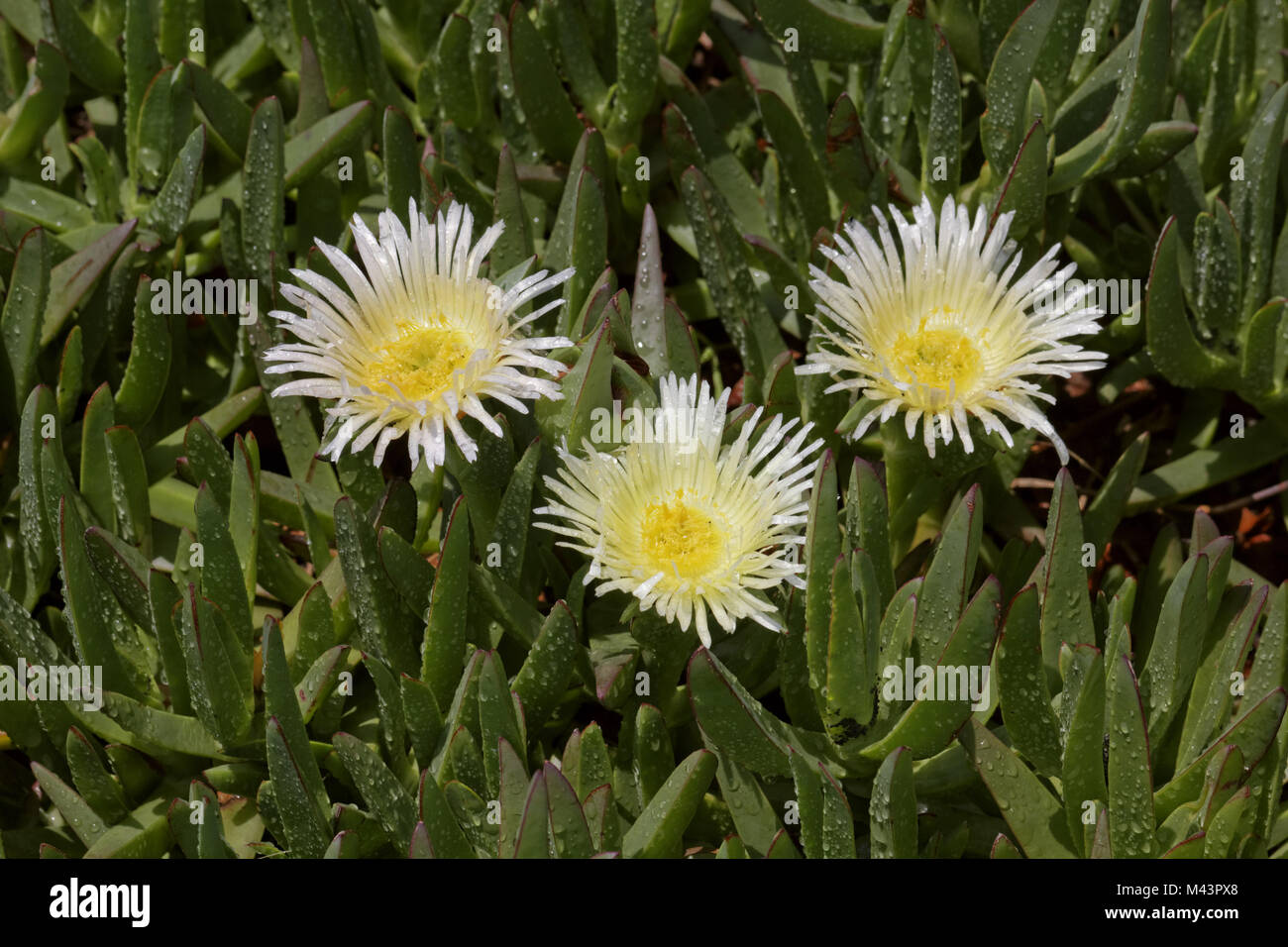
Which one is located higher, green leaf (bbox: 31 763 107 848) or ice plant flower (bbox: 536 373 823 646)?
ice plant flower (bbox: 536 373 823 646)

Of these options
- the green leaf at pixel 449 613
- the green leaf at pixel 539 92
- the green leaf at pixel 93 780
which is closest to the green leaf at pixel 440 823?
the green leaf at pixel 449 613

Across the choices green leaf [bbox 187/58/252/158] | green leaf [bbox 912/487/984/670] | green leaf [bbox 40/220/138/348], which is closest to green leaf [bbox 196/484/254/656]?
green leaf [bbox 40/220/138/348]

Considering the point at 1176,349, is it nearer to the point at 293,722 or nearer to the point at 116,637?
the point at 293,722

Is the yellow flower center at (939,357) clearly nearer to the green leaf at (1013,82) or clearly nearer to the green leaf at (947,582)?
the green leaf at (947,582)

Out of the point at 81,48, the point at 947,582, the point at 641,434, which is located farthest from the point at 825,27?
the point at 81,48

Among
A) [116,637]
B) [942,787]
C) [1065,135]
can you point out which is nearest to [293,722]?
[116,637]

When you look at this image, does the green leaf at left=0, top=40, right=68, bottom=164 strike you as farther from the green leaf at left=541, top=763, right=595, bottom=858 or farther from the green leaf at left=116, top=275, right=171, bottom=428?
the green leaf at left=541, top=763, right=595, bottom=858

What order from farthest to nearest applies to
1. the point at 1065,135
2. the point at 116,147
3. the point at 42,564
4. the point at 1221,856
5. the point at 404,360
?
the point at 116,147, the point at 1065,135, the point at 42,564, the point at 404,360, the point at 1221,856

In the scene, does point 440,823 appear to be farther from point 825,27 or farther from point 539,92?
point 825,27
